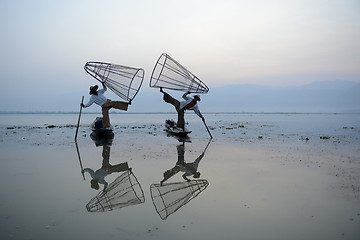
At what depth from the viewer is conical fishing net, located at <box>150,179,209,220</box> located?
6066 mm

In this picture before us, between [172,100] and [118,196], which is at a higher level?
[172,100]

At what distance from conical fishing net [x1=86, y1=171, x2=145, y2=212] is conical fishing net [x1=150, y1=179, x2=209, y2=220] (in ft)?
1.48

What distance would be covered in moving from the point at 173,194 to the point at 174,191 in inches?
9.8

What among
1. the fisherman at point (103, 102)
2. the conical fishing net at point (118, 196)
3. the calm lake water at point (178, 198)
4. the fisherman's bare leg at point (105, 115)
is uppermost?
the fisherman at point (103, 102)

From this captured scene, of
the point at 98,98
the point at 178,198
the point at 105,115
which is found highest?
the point at 98,98

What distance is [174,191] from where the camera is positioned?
739 centimetres

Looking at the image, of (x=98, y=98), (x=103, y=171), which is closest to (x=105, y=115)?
(x=98, y=98)

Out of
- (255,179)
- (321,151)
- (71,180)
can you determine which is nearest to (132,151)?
(71,180)

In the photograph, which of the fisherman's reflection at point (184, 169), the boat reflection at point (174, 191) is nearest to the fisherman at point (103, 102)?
the fisherman's reflection at point (184, 169)

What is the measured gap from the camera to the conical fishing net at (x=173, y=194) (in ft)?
19.9

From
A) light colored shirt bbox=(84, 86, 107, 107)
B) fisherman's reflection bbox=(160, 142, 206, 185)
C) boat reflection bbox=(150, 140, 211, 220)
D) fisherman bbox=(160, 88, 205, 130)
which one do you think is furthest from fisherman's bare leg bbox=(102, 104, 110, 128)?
boat reflection bbox=(150, 140, 211, 220)

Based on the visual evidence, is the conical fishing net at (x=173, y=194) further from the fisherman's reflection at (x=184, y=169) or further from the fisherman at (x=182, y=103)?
the fisherman at (x=182, y=103)

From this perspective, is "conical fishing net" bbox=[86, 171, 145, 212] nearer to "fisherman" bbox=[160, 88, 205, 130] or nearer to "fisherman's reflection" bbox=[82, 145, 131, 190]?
"fisherman's reflection" bbox=[82, 145, 131, 190]

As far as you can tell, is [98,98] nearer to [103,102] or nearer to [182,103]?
[103,102]
